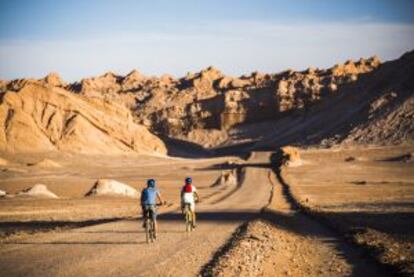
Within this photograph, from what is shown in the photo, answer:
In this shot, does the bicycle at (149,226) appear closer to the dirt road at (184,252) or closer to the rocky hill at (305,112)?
the dirt road at (184,252)

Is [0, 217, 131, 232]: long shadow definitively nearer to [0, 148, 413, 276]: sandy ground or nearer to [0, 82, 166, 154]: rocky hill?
[0, 148, 413, 276]: sandy ground

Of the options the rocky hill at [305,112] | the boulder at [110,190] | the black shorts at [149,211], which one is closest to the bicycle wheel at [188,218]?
the black shorts at [149,211]

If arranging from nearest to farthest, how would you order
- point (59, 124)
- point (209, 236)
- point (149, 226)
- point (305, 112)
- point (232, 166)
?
point (149, 226), point (209, 236), point (232, 166), point (59, 124), point (305, 112)

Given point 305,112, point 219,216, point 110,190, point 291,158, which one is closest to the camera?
point 219,216

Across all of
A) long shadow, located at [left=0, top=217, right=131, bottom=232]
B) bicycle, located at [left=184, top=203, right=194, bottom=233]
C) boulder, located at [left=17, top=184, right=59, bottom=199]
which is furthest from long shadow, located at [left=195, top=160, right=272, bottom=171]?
bicycle, located at [left=184, top=203, right=194, bottom=233]

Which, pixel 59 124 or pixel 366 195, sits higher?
pixel 59 124

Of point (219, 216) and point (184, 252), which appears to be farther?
A: point (219, 216)

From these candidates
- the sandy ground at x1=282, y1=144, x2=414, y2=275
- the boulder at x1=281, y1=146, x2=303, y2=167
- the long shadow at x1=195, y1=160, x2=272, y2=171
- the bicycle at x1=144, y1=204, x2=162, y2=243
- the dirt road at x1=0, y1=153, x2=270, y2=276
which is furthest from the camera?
the long shadow at x1=195, y1=160, x2=272, y2=171

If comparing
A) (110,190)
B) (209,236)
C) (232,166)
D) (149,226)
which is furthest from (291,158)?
(149,226)

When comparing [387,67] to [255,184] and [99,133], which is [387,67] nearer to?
[99,133]

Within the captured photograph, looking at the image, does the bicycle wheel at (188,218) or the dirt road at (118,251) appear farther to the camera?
the bicycle wheel at (188,218)

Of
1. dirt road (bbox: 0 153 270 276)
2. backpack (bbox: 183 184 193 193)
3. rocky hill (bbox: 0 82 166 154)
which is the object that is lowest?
dirt road (bbox: 0 153 270 276)

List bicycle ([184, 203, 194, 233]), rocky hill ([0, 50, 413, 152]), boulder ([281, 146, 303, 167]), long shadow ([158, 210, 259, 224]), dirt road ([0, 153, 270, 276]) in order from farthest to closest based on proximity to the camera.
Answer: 1. rocky hill ([0, 50, 413, 152])
2. boulder ([281, 146, 303, 167])
3. long shadow ([158, 210, 259, 224])
4. bicycle ([184, 203, 194, 233])
5. dirt road ([0, 153, 270, 276])

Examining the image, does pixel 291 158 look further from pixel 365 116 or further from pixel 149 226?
pixel 149 226
